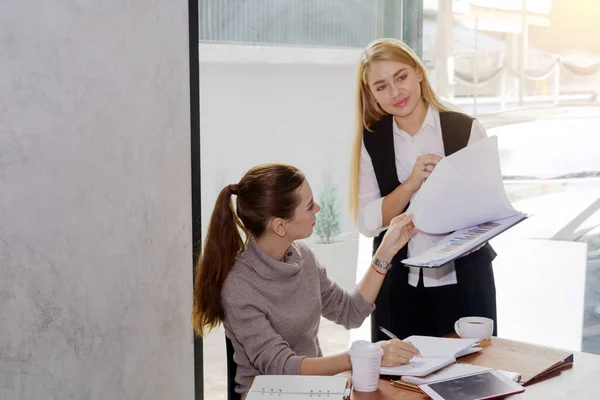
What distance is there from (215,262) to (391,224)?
577 millimetres

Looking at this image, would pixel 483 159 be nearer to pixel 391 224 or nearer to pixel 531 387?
pixel 391 224

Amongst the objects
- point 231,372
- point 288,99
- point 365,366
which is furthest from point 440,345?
point 288,99

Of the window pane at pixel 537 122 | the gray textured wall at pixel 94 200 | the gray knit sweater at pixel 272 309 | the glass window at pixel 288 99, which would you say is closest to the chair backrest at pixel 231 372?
the gray knit sweater at pixel 272 309

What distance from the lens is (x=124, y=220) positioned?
106 inches

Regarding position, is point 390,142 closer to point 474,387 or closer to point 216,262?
point 216,262

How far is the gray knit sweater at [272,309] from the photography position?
203 centimetres

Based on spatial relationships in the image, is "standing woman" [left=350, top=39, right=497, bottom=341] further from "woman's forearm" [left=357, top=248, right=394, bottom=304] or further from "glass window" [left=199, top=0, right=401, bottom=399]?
"glass window" [left=199, top=0, right=401, bottom=399]

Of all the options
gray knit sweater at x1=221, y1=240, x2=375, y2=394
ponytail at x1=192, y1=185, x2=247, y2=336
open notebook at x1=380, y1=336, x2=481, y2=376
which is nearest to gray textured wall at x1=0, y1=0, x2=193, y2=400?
ponytail at x1=192, y1=185, x2=247, y2=336

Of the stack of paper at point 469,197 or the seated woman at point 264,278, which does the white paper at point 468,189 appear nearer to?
the stack of paper at point 469,197

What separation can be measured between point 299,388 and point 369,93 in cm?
126

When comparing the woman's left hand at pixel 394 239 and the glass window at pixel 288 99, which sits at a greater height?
the glass window at pixel 288 99

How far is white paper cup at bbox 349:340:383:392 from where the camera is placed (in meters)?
1.78

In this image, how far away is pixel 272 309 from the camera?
83.5 inches

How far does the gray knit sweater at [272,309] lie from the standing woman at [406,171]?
394 millimetres
